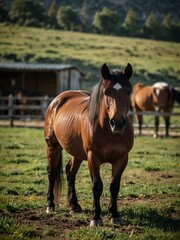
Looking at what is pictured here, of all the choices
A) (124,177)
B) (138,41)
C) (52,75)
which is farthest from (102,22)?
(124,177)

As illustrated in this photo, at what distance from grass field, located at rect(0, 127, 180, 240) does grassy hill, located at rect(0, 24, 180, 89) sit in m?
35.9

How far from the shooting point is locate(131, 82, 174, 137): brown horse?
1858cm

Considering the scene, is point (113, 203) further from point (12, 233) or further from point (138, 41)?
point (138, 41)

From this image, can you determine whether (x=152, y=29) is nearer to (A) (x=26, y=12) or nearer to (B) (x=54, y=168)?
(A) (x=26, y=12)

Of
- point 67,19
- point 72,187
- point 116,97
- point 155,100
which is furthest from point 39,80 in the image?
point 67,19

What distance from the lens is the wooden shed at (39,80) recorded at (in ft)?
105

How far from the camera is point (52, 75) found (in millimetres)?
32344

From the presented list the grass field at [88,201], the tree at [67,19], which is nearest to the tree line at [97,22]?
the tree at [67,19]

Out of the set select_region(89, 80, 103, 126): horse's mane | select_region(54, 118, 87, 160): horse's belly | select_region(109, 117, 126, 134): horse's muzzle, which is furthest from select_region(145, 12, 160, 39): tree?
select_region(109, 117, 126, 134): horse's muzzle

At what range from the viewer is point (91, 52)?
64.8 meters

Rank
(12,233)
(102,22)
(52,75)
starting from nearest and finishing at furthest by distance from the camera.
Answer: (12,233) → (52,75) → (102,22)

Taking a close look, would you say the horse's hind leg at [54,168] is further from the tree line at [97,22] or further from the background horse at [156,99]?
the tree line at [97,22]

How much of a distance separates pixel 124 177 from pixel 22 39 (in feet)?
208

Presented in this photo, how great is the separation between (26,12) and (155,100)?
78.3 meters
